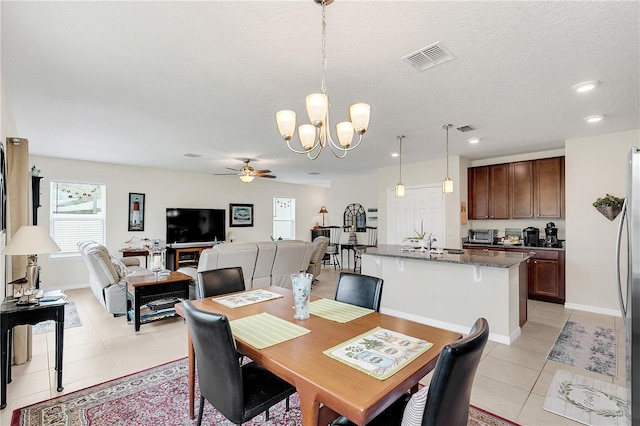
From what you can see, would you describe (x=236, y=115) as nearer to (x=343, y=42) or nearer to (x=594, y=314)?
(x=343, y=42)

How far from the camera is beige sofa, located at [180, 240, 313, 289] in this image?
4.14 meters

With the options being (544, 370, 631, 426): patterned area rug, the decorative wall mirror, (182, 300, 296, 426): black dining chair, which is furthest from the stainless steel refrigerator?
the decorative wall mirror

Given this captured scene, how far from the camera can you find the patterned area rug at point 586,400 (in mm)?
2135

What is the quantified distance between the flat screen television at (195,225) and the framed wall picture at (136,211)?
0.56 m

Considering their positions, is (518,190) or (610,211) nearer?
(610,211)

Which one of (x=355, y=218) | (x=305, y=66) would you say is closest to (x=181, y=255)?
(x=355, y=218)

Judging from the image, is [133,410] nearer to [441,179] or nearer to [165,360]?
[165,360]

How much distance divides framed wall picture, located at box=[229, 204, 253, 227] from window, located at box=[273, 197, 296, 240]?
0.92m

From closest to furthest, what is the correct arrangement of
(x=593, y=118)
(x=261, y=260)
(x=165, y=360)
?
1. (x=165, y=360)
2. (x=593, y=118)
3. (x=261, y=260)

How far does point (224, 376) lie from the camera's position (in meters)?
1.54

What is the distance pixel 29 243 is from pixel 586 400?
4.41 m

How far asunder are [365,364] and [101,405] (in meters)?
2.18

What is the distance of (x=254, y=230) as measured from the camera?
29.7 feet

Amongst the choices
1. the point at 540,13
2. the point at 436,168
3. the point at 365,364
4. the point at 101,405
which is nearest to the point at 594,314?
the point at 436,168
